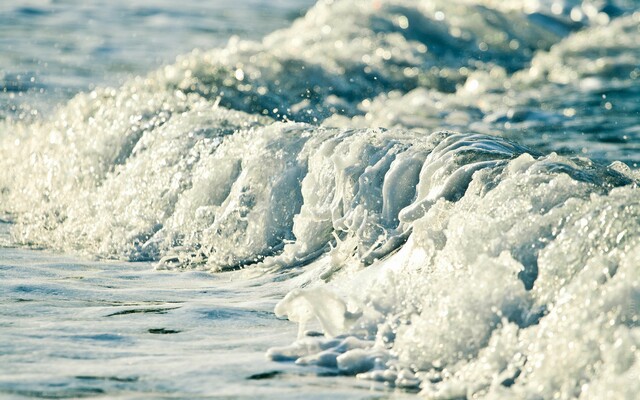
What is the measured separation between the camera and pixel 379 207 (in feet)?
16.5

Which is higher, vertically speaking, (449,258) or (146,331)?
(449,258)

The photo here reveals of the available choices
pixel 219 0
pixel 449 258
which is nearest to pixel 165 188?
pixel 449 258

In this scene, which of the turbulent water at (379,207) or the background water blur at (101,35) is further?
the background water blur at (101,35)

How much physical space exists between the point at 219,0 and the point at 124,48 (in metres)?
Answer: 5.22

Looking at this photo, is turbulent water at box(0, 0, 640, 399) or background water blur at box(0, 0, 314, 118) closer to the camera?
turbulent water at box(0, 0, 640, 399)

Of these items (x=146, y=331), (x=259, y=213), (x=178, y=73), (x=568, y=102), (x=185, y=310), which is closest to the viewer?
(x=146, y=331)

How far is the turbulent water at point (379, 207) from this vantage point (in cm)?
342

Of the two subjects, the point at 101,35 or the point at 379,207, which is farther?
the point at 101,35

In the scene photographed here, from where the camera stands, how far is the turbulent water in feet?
11.2

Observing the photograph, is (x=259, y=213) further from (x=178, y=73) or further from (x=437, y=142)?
(x=178, y=73)

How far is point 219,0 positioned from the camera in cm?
1895

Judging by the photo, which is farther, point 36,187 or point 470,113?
point 470,113

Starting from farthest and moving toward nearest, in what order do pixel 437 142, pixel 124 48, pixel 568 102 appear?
pixel 124 48 < pixel 568 102 < pixel 437 142

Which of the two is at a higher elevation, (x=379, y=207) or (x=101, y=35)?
(x=101, y=35)
